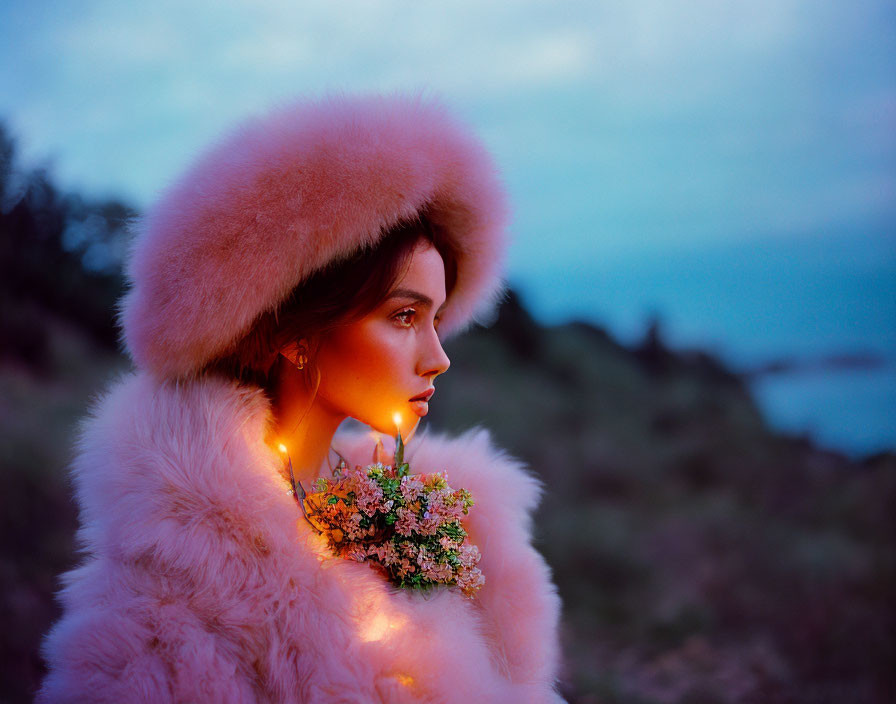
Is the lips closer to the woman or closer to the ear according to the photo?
the woman

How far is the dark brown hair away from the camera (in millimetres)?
1699

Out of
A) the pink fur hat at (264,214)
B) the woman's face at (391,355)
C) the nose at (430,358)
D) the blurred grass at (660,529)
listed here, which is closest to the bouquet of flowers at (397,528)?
the woman's face at (391,355)

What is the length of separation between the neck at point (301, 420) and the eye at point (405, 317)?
0.32 metres

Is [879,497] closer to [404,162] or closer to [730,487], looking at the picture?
[730,487]

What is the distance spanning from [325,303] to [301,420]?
1.31 feet

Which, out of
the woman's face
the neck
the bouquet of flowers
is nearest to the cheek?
the woman's face

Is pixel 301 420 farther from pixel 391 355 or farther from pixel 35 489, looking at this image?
pixel 35 489

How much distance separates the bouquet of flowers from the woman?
0.18 ft

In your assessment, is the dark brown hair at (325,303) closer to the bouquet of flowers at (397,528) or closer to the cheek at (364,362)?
the cheek at (364,362)

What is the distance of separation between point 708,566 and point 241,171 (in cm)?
578

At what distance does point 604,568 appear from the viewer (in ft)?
19.5

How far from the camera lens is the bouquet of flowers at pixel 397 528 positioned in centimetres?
166

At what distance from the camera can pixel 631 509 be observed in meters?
6.88

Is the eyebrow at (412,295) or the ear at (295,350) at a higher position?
the eyebrow at (412,295)
